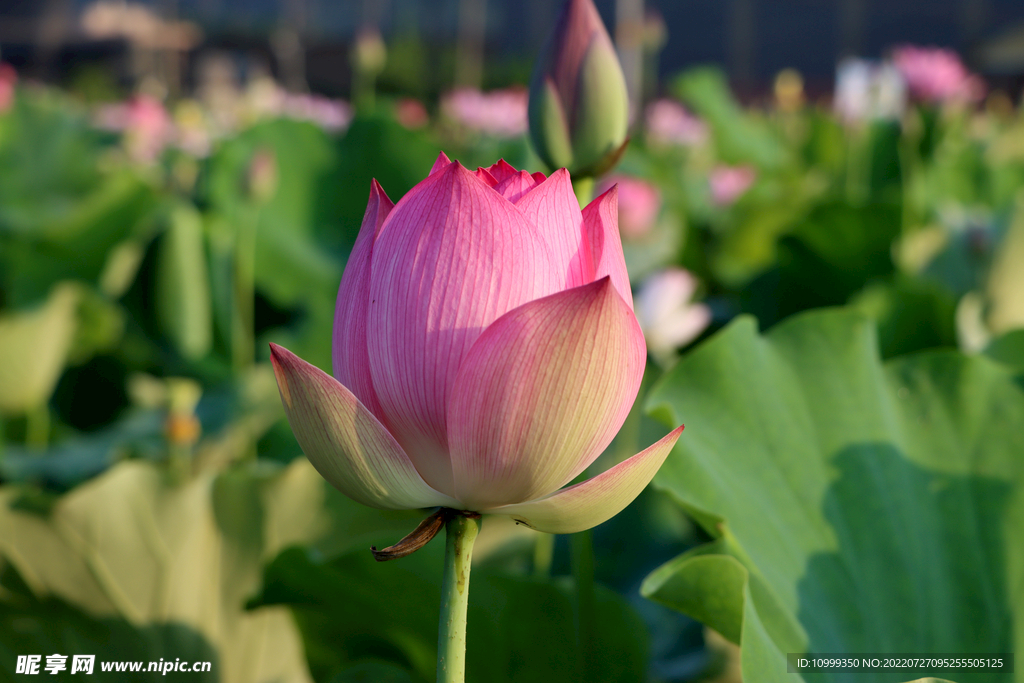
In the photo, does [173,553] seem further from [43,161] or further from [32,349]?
[43,161]

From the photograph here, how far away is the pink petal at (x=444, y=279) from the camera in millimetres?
240

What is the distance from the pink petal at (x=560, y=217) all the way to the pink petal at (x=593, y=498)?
2.2 inches

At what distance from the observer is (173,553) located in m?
0.54

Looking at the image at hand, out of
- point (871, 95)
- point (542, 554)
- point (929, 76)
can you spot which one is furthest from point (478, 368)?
point (871, 95)

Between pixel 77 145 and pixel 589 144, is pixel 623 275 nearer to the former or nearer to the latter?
pixel 589 144

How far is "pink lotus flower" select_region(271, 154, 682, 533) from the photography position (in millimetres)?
232

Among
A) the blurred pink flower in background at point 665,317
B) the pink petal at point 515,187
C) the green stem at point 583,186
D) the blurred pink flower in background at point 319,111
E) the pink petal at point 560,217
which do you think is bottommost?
the pink petal at point 560,217

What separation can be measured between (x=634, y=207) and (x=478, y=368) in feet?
3.52

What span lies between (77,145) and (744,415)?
2068 millimetres

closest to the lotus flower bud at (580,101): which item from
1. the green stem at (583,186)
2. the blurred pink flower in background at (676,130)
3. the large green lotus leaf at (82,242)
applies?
the green stem at (583,186)

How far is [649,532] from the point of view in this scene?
33.5 inches

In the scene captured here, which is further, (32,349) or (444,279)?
(32,349)

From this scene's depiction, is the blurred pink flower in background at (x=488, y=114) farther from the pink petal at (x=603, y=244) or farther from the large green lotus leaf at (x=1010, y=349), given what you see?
the pink petal at (x=603, y=244)

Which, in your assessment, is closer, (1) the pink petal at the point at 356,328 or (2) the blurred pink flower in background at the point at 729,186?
(1) the pink petal at the point at 356,328
